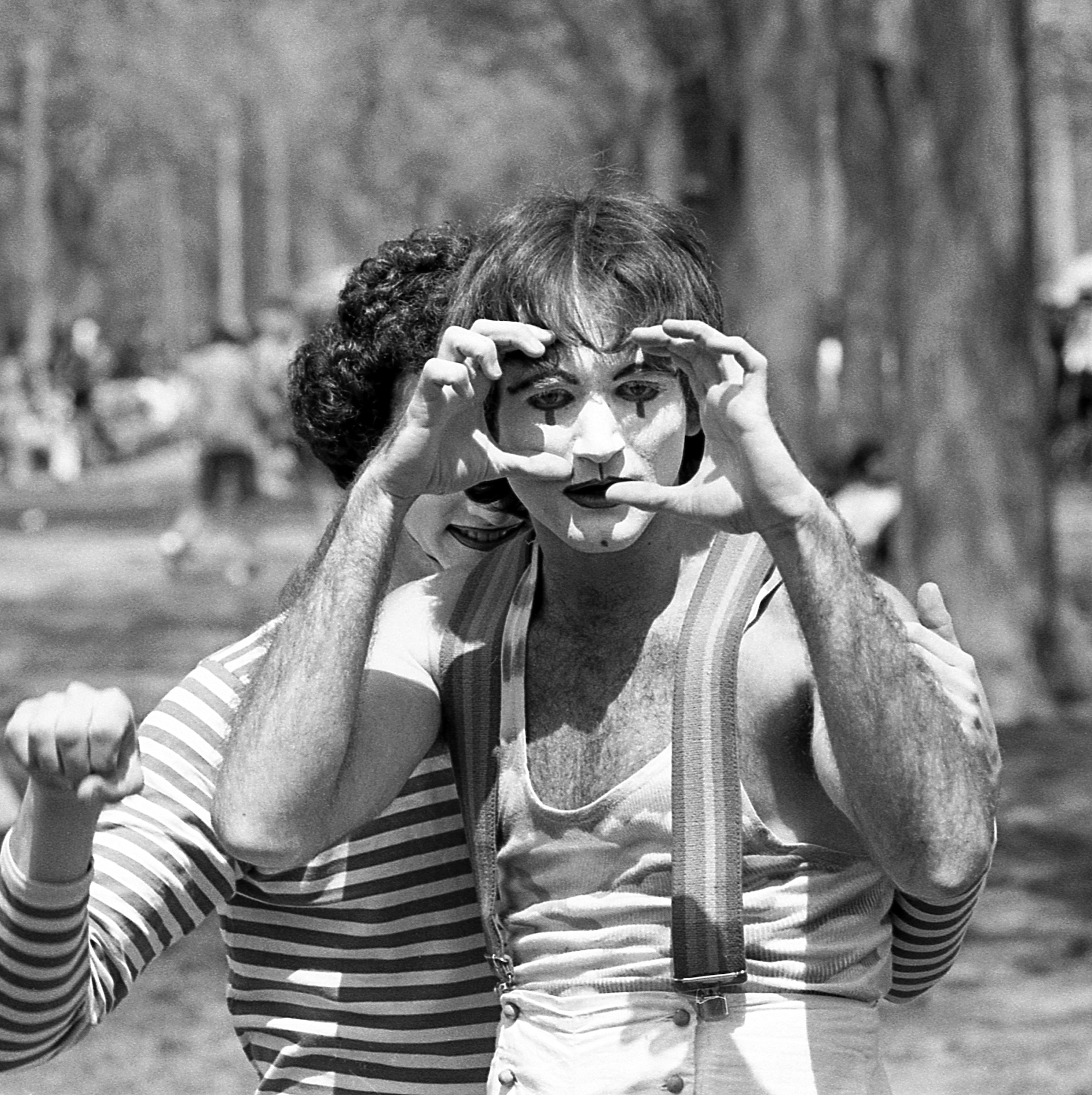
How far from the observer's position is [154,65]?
39.7 meters

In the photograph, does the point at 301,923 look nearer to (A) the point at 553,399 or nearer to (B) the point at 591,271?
(A) the point at 553,399

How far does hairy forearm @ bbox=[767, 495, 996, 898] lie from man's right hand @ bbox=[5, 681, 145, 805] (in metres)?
0.61

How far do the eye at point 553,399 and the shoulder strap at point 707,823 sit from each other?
11.0 inches

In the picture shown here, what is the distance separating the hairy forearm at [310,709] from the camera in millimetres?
2234

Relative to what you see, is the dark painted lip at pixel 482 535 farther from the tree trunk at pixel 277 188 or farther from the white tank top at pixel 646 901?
the tree trunk at pixel 277 188

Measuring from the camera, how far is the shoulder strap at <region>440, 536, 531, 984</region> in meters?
2.30

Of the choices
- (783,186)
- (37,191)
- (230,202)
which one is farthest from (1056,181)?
(783,186)

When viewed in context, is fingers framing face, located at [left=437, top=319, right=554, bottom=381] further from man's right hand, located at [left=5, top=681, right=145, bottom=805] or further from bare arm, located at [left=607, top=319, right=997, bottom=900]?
man's right hand, located at [left=5, top=681, right=145, bottom=805]

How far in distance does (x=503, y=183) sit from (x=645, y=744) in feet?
131

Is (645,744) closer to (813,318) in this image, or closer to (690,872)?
(690,872)

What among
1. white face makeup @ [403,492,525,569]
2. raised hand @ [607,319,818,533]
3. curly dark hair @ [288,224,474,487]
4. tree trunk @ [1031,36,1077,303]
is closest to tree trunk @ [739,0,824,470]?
curly dark hair @ [288,224,474,487]

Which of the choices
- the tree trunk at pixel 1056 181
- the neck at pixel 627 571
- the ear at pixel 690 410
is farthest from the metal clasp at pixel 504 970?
the tree trunk at pixel 1056 181

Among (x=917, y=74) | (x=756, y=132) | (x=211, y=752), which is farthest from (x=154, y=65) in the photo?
(x=211, y=752)

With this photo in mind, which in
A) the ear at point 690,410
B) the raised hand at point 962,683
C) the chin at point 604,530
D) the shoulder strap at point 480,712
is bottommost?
the shoulder strap at point 480,712
